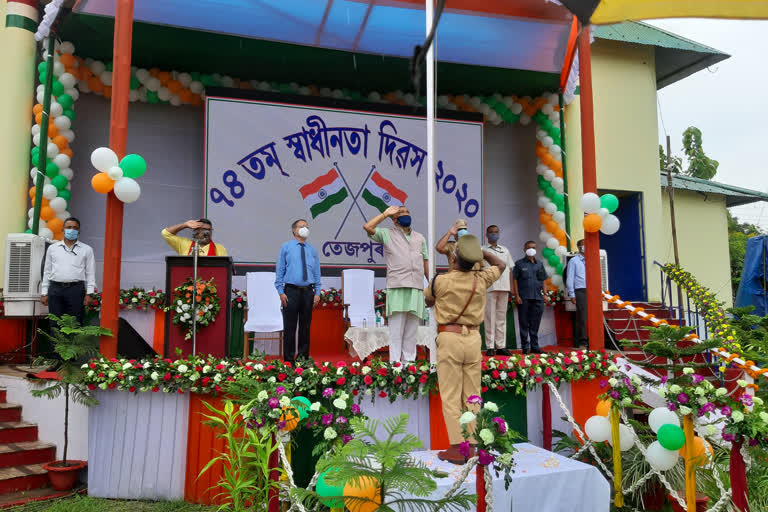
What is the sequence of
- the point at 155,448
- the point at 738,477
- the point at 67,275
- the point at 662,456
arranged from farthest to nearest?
1. the point at 67,275
2. the point at 155,448
3. the point at 662,456
4. the point at 738,477

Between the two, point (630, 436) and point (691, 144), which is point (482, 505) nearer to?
point (630, 436)

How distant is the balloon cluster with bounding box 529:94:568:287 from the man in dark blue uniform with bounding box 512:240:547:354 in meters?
1.76

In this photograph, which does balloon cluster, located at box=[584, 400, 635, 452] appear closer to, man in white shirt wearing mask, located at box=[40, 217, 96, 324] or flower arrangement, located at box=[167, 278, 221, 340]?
flower arrangement, located at box=[167, 278, 221, 340]

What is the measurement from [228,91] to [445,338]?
203 inches

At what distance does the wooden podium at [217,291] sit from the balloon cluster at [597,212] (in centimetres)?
350

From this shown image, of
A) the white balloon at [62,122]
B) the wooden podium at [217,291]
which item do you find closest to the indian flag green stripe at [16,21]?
the white balloon at [62,122]

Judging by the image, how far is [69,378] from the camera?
4223 mm

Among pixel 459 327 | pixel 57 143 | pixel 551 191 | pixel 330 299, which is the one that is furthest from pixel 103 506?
pixel 551 191

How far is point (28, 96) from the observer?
6918 mm

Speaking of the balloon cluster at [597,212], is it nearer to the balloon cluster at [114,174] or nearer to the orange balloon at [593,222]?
the orange balloon at [593,222]

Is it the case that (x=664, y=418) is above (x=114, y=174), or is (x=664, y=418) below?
below

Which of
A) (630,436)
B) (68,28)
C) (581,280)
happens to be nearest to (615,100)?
(581,280)

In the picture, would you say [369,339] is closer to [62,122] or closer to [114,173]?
[114,173]

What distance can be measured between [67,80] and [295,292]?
13.7ft
